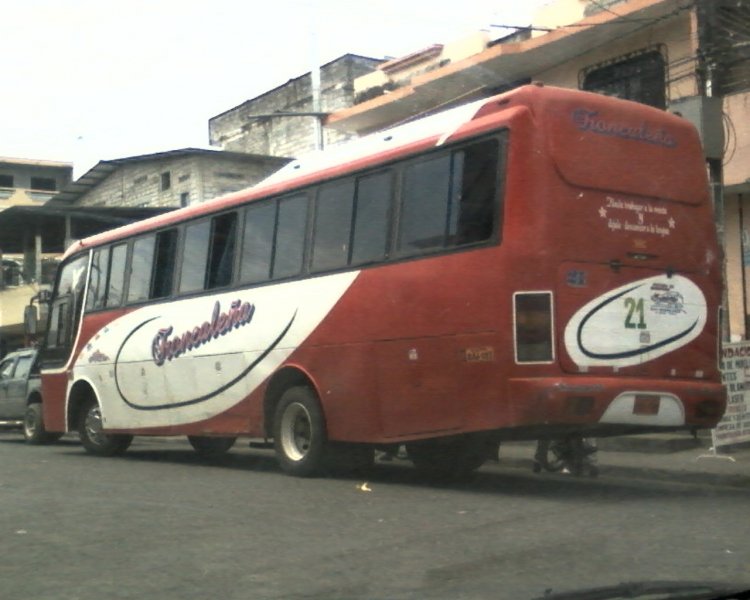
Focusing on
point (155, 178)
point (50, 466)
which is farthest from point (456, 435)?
point (155, 178)

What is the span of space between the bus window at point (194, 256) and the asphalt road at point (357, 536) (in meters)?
2.66

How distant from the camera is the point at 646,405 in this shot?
9.43 metres

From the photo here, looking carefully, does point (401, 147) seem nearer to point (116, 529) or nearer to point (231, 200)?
point (231, 200)

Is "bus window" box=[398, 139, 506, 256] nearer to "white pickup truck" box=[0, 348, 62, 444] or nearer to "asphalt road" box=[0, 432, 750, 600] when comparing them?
"asphalt road" box=[0, 432, 750, 600]

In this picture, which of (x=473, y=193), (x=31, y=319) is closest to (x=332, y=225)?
(x=473, y=193)

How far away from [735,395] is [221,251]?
6.03 meters

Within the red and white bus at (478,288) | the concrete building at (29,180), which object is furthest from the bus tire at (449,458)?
the concrete building at (29,180)

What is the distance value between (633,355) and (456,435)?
1658mm

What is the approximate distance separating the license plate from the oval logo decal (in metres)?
0.32

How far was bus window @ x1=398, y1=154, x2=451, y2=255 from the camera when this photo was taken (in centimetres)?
985

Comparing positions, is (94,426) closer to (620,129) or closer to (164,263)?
(164,263)

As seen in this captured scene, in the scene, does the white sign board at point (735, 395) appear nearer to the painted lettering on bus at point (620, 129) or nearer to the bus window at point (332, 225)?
the painted lettering on bus at point (620, 129)

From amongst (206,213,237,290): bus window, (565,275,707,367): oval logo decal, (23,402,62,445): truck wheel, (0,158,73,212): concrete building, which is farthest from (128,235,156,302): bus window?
(0,158,73,212): concrete building

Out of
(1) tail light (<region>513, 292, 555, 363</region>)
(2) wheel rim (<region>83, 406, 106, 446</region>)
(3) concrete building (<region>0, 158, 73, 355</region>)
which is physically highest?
(3) concrete building (<region>0, 158, 73, 355</region>)
